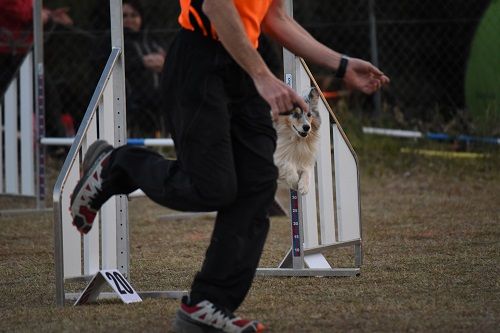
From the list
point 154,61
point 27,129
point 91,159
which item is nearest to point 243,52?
point 91,159

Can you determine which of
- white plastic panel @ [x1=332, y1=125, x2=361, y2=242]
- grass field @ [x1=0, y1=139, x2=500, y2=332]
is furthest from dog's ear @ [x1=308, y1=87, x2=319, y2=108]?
grass field @ [x1=0, y1=139, x2=500, y2=332]

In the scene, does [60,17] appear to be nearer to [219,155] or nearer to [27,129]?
[27,129]

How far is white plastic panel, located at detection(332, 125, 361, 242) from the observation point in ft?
16.7

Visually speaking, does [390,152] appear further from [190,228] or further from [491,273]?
[491,273]

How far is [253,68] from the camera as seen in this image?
322cm

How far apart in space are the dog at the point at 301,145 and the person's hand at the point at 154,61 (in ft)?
16.4

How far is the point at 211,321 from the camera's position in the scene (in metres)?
3.44

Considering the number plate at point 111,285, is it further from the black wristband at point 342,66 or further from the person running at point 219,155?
the black wristband at point 342,66

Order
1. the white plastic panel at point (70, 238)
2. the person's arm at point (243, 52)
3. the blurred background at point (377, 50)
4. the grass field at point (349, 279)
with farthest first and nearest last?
1. the blurred background at point (377, 50)
2. the white plastic panel at point (70, 238)
3. the grass field at point (349, 279)
4. the person's arm at point (243, 52)

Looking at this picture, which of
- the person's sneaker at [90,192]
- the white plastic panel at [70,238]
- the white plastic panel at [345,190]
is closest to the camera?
the person's sneaker at [90,192]

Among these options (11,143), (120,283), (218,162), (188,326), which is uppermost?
(218,162)

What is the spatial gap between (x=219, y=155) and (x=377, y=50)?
746cm

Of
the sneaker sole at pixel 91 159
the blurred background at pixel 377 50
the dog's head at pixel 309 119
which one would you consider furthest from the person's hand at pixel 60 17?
the sneaker sole at pixel 91 159

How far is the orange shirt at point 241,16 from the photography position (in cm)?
337
